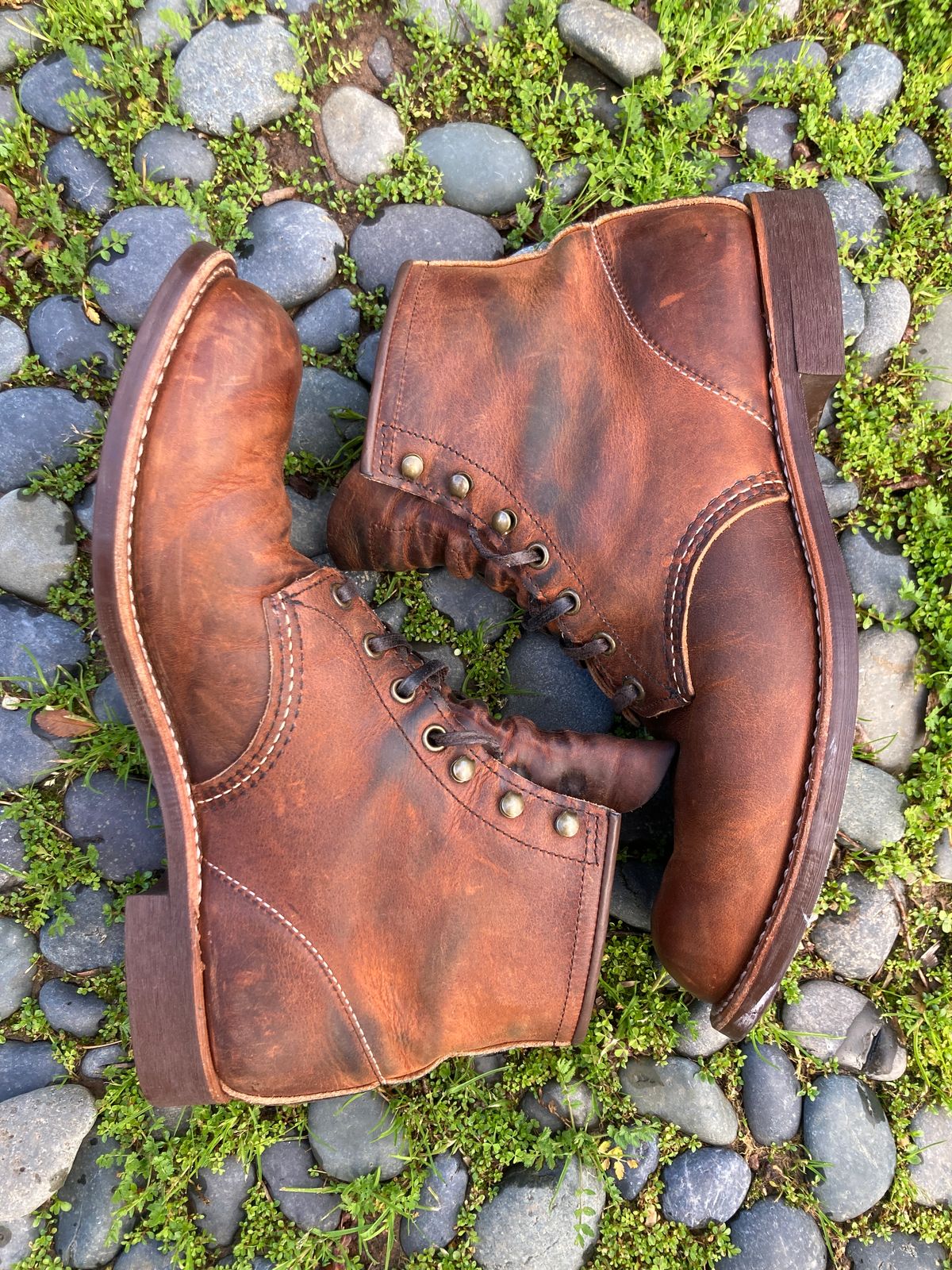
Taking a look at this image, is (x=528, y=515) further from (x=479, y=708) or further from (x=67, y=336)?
(x=67, y=336)

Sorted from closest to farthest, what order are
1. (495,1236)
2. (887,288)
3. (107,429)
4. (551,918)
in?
(107,429), (551,918), (495,1236), (887,288)

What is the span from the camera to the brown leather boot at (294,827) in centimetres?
218

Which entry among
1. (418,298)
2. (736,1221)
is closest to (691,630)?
(418,298)

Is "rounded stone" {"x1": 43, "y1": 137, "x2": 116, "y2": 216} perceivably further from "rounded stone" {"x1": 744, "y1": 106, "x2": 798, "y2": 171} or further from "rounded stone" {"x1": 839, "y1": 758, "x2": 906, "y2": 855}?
"rounded stone" {"x1": 839, "y1": 758, "x2": 906, "y2": 855}

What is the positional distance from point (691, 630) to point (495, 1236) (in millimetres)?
2078

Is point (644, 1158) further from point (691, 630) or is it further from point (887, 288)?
point (887, 288)

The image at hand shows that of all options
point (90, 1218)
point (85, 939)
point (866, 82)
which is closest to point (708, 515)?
point (866, 82)

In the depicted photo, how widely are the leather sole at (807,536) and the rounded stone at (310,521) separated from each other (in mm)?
1498

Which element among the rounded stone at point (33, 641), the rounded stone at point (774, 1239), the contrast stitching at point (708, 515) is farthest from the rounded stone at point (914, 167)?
the rounded stone at point (774, 1239)

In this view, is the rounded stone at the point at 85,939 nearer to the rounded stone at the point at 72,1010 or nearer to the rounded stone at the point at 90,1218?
the rounded stone at the point at 72,1010

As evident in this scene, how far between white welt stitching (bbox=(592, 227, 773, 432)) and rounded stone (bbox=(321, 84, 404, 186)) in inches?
38.9

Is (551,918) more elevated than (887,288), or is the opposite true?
(887,288)

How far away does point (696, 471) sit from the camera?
239cm

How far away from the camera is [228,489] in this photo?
7.19 ft
